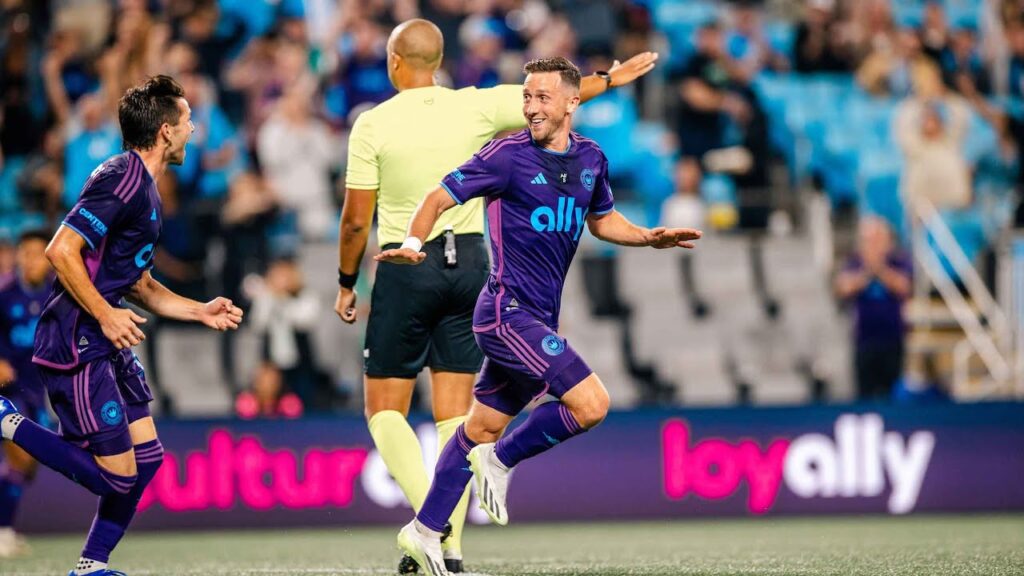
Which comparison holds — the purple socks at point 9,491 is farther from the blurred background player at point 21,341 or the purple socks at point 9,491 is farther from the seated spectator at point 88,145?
the seated spectator at point 88,145

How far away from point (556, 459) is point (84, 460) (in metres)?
5.86

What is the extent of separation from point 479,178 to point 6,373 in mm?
4633

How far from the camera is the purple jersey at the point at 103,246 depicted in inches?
237

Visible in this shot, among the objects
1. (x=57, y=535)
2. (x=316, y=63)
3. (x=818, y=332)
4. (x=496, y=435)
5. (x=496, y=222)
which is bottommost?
(x=57, y=535)

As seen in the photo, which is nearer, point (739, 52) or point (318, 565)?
point (318, 565)

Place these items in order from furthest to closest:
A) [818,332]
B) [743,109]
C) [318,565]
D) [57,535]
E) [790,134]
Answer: [790,134]
[743,109]
[818,332]
[57,535]
[318,565]

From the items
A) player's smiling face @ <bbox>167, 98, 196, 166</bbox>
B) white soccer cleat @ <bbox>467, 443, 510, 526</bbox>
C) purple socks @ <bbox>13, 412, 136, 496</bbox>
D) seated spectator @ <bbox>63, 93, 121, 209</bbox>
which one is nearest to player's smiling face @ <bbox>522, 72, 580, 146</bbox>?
white soccer cleat @ <bbox>467, 443, 510, 526</bbox>

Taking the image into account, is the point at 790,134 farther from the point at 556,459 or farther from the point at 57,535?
the point at 57,535

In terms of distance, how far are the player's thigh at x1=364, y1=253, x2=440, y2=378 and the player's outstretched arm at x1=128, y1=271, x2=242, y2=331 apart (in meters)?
0.90

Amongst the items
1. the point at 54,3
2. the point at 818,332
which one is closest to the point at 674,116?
the point at 818,332

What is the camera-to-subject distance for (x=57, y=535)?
11266 millimetres

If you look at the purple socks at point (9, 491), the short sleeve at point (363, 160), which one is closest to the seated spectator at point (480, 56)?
the purple socks at point (9, 491)

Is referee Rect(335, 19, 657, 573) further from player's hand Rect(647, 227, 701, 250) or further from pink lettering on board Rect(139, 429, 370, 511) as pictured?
pink lettering on board Rect(139, 429, 370, 511)

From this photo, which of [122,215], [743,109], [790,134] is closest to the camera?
[122,215]
